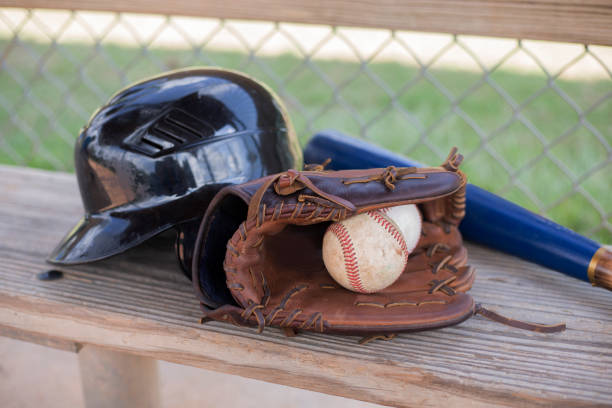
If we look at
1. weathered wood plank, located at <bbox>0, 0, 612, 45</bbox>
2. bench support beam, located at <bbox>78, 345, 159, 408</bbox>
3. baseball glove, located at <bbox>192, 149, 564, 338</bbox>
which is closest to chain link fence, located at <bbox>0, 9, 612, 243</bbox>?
weathered wood plank, located at <bbox>0, 0, 612, 45</bbox>

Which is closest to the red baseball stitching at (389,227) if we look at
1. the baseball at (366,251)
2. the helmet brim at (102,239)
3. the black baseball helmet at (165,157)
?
the baseball at (366,251)

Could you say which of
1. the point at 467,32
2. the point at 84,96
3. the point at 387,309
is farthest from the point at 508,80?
the point at 387,309

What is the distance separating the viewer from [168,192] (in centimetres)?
113

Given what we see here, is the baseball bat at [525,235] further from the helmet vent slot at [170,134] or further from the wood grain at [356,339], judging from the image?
the helmet vent slot at [170,134]

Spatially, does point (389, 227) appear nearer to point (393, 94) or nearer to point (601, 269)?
point (601, 269)

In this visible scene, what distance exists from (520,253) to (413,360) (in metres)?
0.52

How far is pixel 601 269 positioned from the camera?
44.3 inches

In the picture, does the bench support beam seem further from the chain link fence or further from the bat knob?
the chain link fence

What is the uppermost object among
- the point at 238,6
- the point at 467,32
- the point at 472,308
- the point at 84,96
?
the point at 467,32

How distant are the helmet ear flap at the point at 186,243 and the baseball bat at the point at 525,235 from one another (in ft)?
1.83

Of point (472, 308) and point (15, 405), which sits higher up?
point (472, 308)

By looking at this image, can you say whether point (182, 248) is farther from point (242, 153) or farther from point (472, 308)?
point (472, 308)

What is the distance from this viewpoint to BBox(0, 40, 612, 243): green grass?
2859mm

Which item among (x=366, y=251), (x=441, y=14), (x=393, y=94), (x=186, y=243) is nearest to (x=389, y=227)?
(x=366, y=251)
